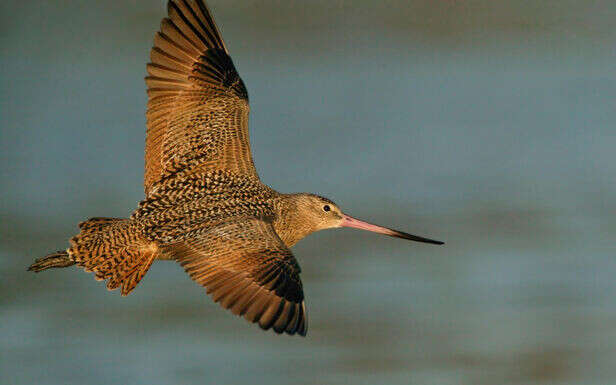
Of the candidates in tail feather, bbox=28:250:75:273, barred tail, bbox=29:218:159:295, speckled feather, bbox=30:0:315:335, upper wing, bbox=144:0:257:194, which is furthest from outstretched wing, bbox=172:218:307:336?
upper wing, bbox=144:0:257:194

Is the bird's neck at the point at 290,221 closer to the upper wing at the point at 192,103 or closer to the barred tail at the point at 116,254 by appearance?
the upper wing at the point at 192,103

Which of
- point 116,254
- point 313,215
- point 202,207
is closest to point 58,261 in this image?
point 116,254

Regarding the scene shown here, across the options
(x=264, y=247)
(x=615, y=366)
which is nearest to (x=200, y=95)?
(x=264, y=247)

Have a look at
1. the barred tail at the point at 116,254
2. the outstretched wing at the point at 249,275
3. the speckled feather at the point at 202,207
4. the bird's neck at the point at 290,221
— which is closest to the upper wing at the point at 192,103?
the speckled feather at the point at 202,207

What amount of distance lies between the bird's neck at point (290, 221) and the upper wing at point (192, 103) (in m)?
0.20

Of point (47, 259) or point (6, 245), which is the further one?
point (6, 245)

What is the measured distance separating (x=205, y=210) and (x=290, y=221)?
56 centimetres

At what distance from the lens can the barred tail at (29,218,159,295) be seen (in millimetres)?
5320

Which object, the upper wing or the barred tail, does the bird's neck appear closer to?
the upper wing

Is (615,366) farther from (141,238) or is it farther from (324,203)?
(141,238)

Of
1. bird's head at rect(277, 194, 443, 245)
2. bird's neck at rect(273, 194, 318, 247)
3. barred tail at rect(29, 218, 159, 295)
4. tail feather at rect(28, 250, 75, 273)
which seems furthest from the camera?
bird's head at rect(277, 194, 443, 245)

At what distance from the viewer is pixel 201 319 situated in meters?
7.74

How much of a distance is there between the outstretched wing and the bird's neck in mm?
643

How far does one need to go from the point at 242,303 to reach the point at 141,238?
0.61m
